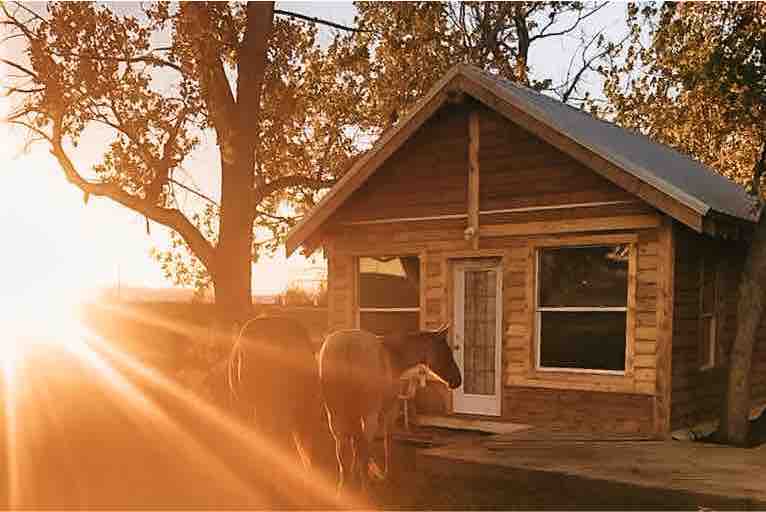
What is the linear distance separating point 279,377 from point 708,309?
344 inches

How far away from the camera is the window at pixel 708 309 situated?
510 inches

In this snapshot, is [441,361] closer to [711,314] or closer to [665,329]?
[665,329]

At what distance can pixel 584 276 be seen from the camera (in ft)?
40.6

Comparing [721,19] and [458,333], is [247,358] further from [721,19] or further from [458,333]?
[721,19]

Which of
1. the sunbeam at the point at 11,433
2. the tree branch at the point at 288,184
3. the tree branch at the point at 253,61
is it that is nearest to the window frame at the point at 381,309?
the sunbeam at the point at 11,433

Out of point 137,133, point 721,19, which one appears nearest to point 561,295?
point 721,19

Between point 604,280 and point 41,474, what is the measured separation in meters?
9.21

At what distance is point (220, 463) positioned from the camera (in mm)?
11797

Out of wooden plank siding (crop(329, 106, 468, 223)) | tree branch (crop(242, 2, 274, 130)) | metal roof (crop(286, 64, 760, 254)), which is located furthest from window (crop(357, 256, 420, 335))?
tree branch (crop(242, 2, 274, 130))

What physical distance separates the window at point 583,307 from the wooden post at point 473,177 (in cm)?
126

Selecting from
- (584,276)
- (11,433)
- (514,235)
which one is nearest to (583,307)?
(584,276)

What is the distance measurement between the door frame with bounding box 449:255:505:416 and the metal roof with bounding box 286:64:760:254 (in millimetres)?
2604

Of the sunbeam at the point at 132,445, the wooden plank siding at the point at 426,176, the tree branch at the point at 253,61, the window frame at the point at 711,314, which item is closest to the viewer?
the sunbeam at the point at 132,445

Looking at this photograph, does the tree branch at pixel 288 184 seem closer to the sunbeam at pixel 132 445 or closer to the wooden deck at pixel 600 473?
the sunbeam at pixel 132 445
